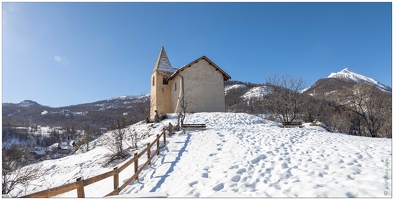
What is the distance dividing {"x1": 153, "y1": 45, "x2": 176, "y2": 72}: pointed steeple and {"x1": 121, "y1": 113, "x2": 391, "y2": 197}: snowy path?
66.9 ft

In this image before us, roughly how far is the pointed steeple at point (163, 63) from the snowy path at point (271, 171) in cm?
2038

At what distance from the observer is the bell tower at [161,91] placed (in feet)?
89.4

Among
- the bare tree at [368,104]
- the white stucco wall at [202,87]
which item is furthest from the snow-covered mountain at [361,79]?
the white stucco wall at [202,87]

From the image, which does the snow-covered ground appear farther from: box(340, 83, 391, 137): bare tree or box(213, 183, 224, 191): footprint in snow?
box(340, 83, 391, 137): bare tree

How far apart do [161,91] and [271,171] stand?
23.0m

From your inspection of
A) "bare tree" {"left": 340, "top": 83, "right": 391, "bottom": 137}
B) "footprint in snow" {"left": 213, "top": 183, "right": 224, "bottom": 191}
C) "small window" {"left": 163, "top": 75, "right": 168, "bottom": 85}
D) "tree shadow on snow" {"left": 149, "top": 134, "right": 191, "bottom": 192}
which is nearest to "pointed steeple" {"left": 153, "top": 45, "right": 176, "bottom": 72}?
"small window" {"left": 163, "top": 75, "right": 168, "bottom": 85}

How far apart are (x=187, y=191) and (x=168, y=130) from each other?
9282mm

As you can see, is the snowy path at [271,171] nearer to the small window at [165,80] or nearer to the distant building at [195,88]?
the distant building at [195,88]

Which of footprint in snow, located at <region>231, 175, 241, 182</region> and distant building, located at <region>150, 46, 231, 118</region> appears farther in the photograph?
distant building, located at <region>150, 46, 231, 118</region>

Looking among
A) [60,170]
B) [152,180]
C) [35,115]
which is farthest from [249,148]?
[35,115]

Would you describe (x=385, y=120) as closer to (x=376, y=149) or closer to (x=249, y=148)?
(x=376, y=149)

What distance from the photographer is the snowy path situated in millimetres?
4461

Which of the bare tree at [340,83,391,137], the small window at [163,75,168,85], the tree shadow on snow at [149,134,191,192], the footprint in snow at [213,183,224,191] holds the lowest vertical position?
the tree shadow on snow at [149,134,191,192]

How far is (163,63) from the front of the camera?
96.3 feet
